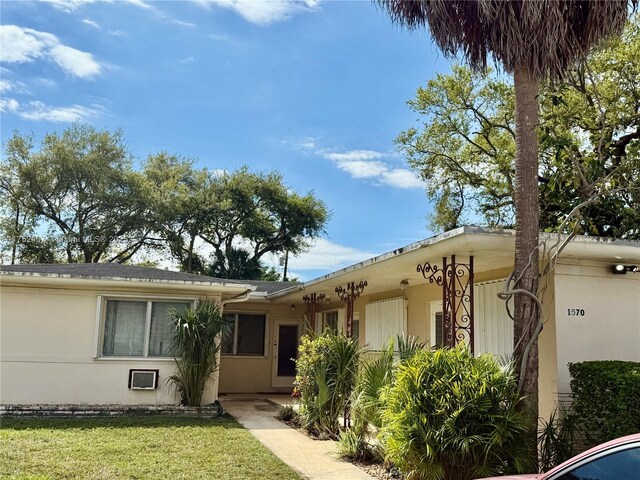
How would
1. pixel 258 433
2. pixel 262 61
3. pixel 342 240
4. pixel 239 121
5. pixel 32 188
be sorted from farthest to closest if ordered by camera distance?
pixel 342 240 < pixel 32 188 < pixel 239 121 < pixel 262 61 < pixel 258 433

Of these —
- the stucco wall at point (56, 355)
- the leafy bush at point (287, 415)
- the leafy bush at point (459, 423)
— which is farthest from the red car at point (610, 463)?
the stucco wall at point (56, 355)

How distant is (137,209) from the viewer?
2911 cm

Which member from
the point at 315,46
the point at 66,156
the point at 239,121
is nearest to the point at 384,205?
the point at 239,121

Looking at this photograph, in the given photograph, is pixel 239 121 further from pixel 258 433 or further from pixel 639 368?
pixel 639 368

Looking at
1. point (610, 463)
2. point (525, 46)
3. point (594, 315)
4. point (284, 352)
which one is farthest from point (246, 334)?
point (610, 463)

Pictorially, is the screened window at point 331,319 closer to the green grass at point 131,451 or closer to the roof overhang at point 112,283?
the roof overhang at point 112,283

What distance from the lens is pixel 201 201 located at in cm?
3091

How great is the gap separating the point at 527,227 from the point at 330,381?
14.4 ft

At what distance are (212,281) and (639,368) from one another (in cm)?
788

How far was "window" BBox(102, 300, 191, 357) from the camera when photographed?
1084cm

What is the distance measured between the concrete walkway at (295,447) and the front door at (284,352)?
13.2 feet

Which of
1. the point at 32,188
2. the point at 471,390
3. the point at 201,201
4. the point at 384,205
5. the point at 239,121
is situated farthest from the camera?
the point at 201,201

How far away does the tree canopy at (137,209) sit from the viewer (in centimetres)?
2728

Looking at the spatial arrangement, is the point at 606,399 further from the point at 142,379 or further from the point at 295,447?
the point at 142,379
